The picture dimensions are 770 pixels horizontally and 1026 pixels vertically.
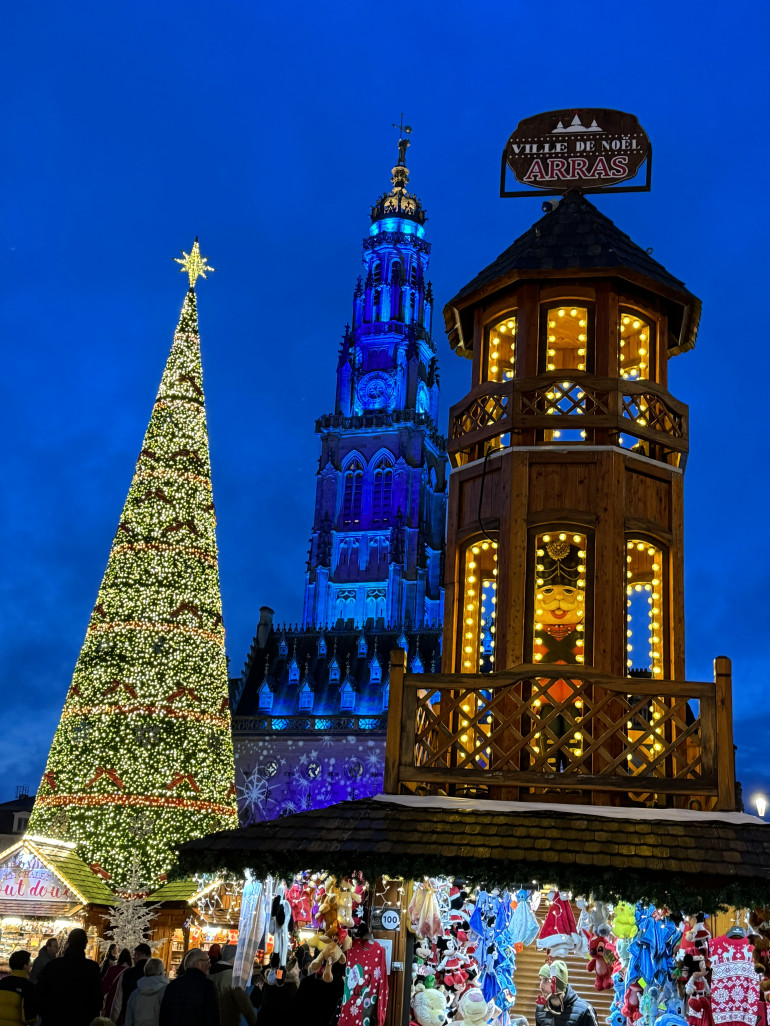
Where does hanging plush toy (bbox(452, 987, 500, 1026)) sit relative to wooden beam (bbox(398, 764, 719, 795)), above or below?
below

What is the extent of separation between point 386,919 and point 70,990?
270 cm

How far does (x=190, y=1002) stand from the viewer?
346 inches

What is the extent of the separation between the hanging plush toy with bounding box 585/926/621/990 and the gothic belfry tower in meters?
62.4

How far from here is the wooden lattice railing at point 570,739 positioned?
10352mm

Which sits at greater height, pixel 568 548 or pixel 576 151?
Answer: pixel 576 151

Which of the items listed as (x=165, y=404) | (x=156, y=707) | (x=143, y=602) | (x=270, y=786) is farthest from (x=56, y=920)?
(x=270, y=786)

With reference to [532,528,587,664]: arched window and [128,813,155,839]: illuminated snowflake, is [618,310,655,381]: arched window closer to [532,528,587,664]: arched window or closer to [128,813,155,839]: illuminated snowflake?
[532,528,587,664]: arched window

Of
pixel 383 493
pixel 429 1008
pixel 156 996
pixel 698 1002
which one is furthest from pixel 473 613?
pixel 383 493

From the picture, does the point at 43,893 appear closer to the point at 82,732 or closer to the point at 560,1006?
→ the point at 82,732

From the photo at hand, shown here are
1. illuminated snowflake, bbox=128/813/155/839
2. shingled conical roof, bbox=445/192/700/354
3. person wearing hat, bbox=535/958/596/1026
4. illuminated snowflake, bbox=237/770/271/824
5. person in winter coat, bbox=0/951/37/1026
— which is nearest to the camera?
person in winter coat, bbox=0/951/37/1026

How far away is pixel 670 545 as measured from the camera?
12.5 metres

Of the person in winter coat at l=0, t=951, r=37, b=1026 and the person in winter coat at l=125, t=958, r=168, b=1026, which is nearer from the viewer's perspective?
the person in winter coat at l=0, t=951, r=37, b=1026

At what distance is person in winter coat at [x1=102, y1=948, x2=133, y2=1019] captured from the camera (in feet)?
A: 39.4

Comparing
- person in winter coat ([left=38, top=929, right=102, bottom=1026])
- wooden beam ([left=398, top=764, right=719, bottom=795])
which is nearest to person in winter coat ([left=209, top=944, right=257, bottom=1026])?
person in winter coat ([left=38, top=929, right=102, bottom=1026])
